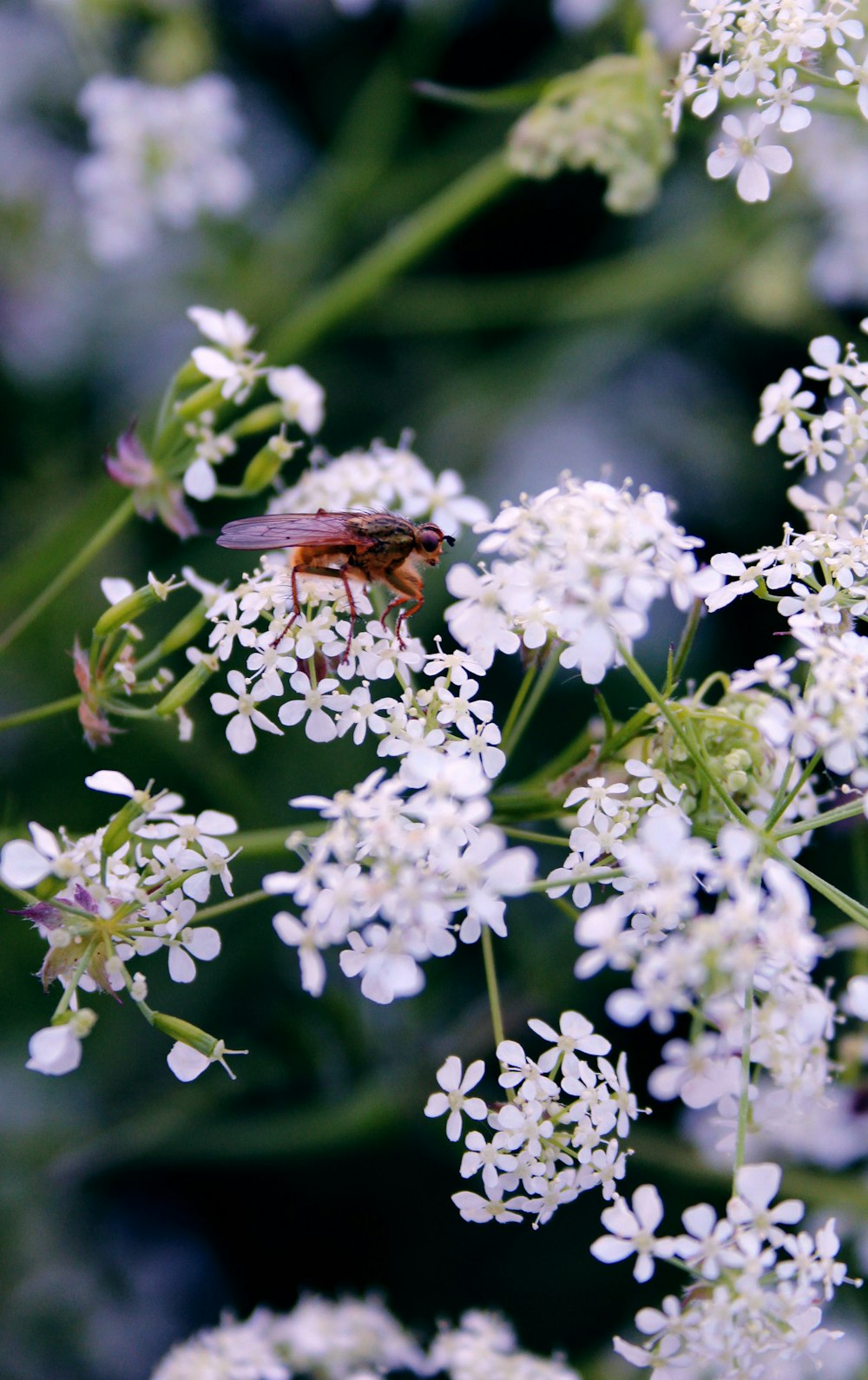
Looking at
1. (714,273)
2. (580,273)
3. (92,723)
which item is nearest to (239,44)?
(580,273)

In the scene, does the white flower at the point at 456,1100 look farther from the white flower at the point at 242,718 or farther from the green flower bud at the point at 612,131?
the green flower bud at the point at 612,131

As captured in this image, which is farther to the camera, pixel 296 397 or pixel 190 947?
pixel 296 397

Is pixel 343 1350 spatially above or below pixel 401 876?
below

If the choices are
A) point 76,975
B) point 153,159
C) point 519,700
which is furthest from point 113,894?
point 153,159

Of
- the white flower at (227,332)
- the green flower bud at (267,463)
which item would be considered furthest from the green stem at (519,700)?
the white flower at (227,332)

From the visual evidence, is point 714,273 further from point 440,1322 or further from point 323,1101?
point 440,1322

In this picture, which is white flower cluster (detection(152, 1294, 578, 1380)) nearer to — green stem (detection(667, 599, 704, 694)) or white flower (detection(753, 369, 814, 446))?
green stem (detection(667, 599, 704, 694))

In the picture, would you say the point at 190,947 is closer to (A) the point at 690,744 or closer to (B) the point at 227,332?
(A) the point at 690,744
